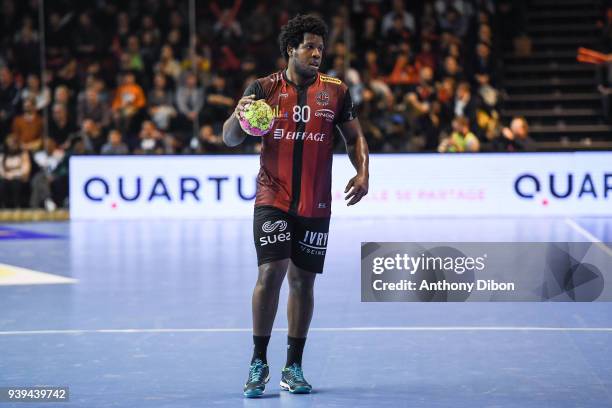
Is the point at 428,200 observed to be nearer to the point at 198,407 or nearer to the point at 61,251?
the point at 61,251

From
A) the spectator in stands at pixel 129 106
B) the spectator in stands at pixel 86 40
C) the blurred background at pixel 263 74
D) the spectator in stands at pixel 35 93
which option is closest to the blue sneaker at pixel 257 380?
the blurred background at pixel 263 74

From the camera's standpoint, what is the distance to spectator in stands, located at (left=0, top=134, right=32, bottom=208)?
1848 centimetres

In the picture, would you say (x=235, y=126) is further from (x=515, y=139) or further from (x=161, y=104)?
(x=161, y=104)

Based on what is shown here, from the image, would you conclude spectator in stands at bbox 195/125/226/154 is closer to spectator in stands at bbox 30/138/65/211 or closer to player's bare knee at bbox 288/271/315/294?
spectator in stands at bbox 30/138/65/211

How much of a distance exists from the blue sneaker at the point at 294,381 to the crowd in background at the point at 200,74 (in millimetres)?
11524

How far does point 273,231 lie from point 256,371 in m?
0.78

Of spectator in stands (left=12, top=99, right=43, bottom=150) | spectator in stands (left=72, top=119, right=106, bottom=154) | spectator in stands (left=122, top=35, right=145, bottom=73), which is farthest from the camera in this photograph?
spectator in stands (left=122, top=35, right=145, bottom=73)

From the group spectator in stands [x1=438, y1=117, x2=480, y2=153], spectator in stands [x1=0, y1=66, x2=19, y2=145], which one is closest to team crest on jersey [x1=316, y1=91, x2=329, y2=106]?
spectator in stands [x1=438, y1=117, x2=480, y2=153]

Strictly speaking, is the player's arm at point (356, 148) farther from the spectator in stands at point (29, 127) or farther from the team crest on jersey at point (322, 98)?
the spectator in stands at point (29, 127)

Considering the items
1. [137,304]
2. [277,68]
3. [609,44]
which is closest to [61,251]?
[137,304]

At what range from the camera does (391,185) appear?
16.9 metres

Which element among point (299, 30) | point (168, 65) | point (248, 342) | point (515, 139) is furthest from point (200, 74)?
point (299, 30)

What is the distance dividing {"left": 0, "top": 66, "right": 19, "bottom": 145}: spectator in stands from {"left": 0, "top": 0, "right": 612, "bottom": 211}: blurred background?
3 cm

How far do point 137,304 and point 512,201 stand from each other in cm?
875
